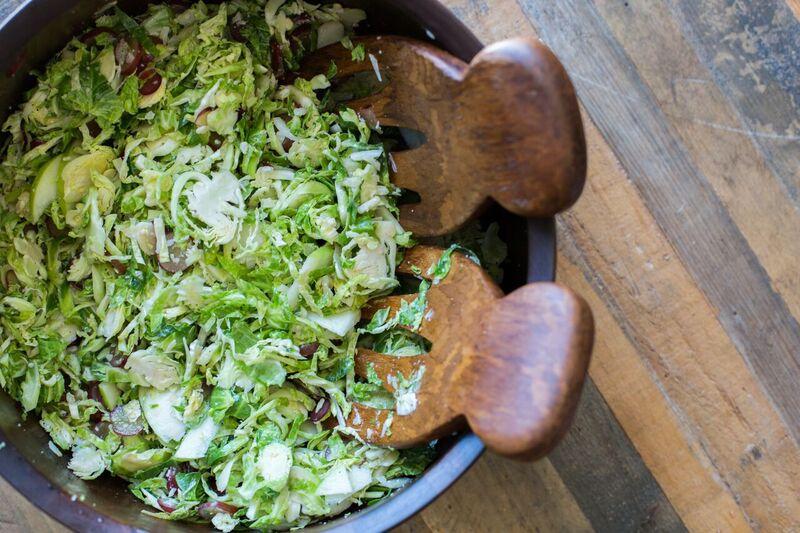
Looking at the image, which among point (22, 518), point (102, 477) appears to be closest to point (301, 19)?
point (102, 477)

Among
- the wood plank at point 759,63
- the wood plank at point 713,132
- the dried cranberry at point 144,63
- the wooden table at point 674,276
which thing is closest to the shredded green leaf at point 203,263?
the dried cranberry at point 144,63

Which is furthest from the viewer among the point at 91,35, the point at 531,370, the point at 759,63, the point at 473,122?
the point at 759,63

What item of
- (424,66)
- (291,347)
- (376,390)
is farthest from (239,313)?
(424,66)

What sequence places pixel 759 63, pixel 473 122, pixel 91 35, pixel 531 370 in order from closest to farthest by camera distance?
pixel 531 370 < pixel 473 122 < pixel 91 35 < pixel 759 63

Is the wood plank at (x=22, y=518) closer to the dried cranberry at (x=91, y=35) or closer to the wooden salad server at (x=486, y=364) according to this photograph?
the wooden salad server at (x=486, y=364)

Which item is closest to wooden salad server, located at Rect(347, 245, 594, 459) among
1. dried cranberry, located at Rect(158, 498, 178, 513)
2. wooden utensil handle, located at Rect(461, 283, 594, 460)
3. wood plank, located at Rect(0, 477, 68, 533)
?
wooden utensil handle, located at Rect(461, 283, 594, 460)

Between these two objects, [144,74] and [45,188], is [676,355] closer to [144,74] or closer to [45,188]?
[144,74]

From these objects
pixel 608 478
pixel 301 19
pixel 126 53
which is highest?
pixel 126 53

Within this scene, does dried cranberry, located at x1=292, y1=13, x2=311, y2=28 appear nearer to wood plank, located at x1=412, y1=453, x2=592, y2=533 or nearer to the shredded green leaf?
the shredded green leaf
